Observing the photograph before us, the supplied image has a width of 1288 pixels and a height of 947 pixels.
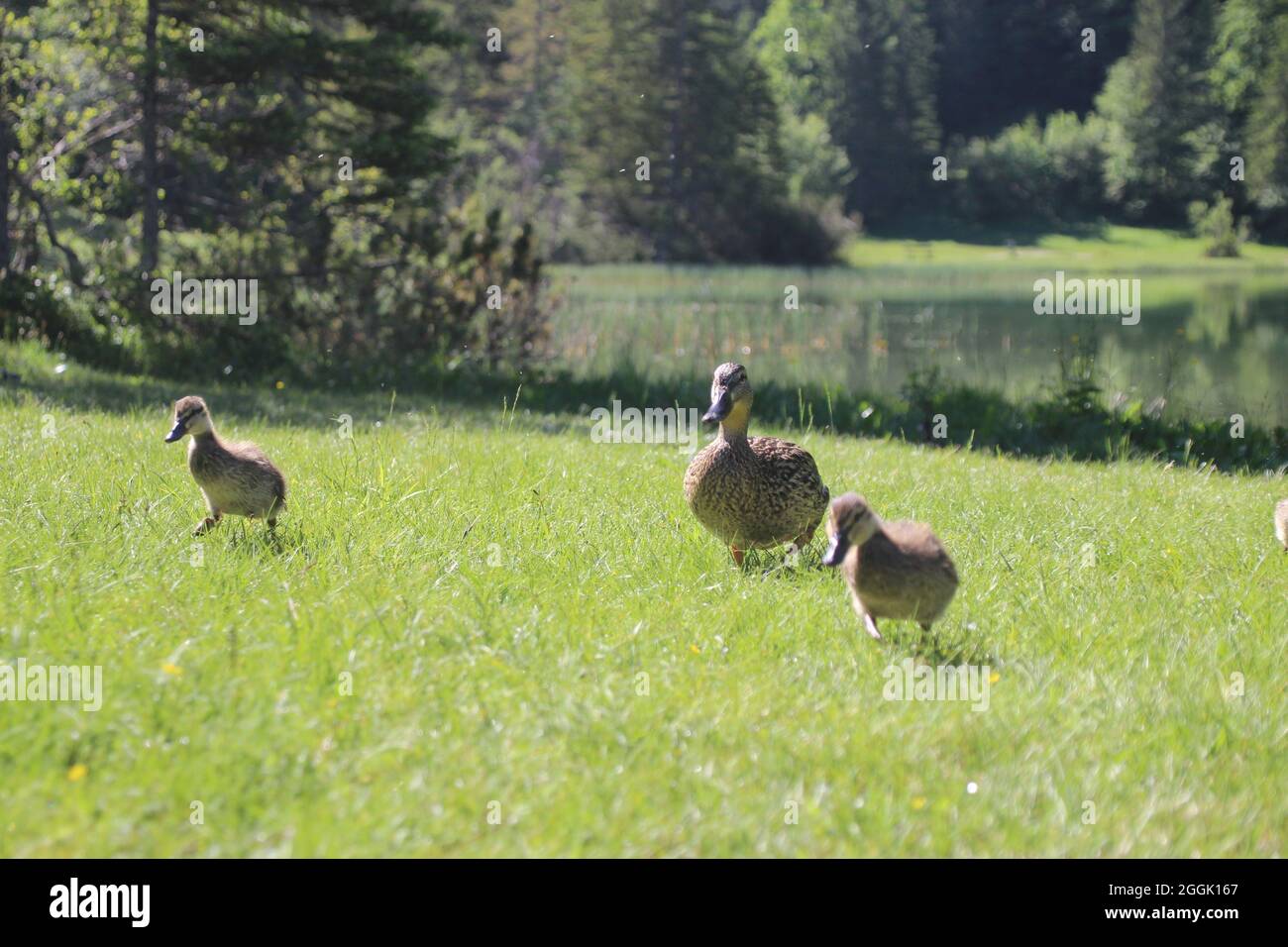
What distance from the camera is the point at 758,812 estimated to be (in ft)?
12.6

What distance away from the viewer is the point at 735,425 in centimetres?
684

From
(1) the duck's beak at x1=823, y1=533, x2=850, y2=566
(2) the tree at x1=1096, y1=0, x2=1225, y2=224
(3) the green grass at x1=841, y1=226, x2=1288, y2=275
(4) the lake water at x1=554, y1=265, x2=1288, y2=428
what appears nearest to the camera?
(1) the duck's beak at x1=823, y1=533, x2=850, y2=566

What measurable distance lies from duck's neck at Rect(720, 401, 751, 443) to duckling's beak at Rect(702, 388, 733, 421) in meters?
0.09

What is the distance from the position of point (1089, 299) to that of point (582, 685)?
31125mm

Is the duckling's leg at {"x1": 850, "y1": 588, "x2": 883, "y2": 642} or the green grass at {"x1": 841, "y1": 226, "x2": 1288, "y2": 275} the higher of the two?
the green grass at {"x1": 841, "y1": 226, "x2": 1288, "y2": 275}

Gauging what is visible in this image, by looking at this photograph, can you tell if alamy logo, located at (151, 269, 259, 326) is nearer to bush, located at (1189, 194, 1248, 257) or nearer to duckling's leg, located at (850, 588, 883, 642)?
duckling's leg, located at (850, 588, 883, 642)

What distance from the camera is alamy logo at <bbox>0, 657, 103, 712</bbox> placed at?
4113mm

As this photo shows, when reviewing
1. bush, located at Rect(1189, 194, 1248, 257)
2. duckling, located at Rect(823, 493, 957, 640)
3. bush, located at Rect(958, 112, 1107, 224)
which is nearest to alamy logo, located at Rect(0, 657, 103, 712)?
duckling, located at Rect(823, 493, 957, 640)

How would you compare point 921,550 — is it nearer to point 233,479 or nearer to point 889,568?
point 889,568

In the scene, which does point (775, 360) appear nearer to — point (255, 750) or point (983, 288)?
point (255, 750)

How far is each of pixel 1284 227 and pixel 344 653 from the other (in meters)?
67.1
